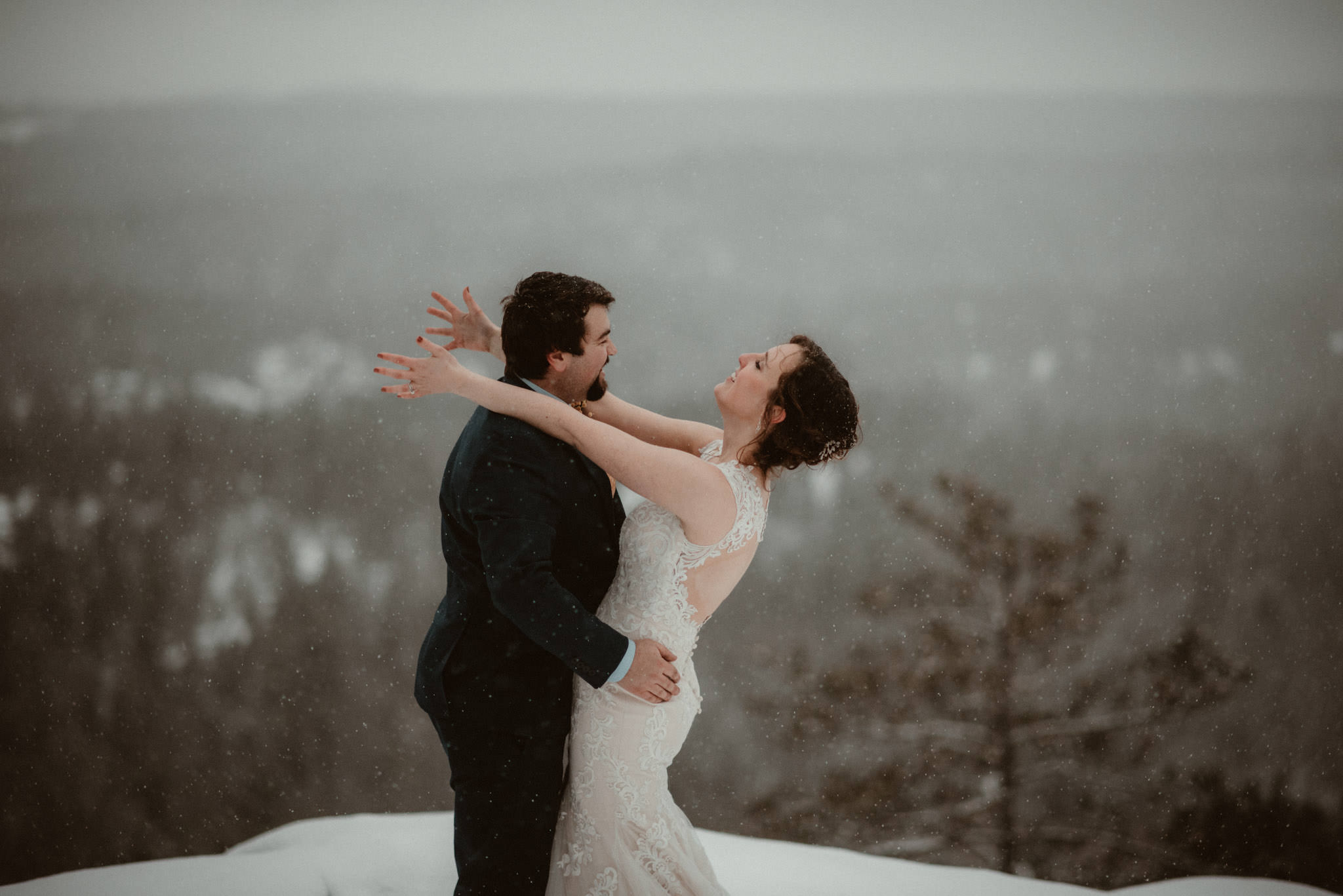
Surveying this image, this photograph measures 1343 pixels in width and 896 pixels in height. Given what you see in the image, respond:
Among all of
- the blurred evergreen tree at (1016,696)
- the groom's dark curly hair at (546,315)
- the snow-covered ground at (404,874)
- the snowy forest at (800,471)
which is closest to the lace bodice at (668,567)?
the groom's dark curly hair at (546,315)

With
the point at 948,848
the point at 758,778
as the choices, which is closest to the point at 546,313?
the point at 758,778

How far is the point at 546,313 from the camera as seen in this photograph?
1824mm

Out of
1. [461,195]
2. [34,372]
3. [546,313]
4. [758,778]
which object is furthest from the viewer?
[758,778]

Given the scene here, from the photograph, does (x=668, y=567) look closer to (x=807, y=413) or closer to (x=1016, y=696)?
(x=807, y=413)

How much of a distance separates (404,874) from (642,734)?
1.24 m

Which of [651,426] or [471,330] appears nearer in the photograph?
[471,330]

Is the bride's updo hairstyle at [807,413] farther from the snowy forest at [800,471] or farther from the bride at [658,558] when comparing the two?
the snowy forest at [800,471]

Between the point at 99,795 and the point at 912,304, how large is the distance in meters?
4.20

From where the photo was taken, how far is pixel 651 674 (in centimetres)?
179

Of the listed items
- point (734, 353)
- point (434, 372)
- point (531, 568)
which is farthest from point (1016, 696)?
point (434, 372)

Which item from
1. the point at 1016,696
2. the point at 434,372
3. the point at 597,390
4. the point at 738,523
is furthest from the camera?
the point at 1016,696

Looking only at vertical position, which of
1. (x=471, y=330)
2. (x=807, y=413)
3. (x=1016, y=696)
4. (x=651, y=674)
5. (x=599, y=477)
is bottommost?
(x=1016, y=696)

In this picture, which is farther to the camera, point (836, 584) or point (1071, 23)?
point (836, 584)

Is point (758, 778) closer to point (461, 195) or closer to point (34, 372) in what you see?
point (461, 195)
